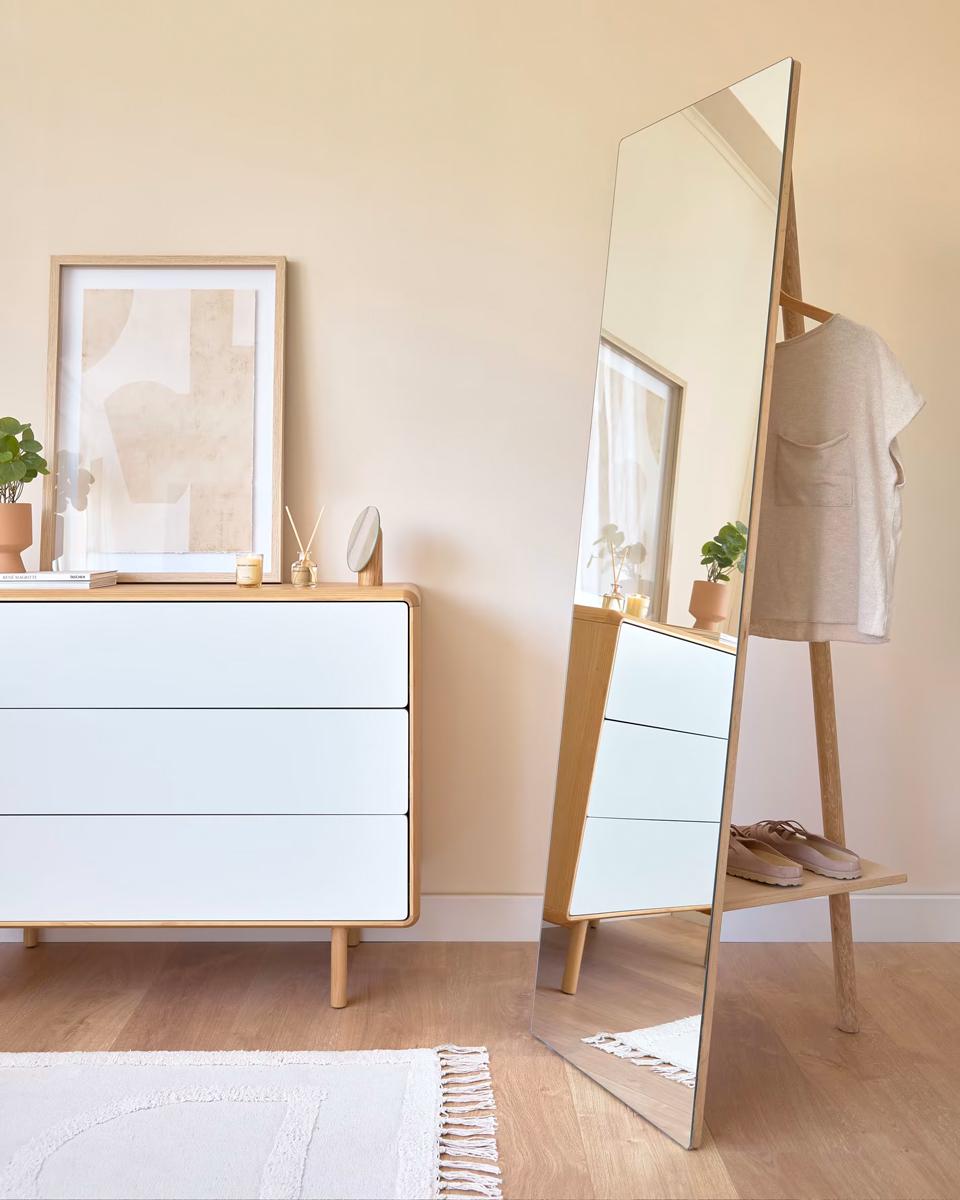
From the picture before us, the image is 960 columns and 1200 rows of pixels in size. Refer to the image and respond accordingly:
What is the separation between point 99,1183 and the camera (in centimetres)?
147

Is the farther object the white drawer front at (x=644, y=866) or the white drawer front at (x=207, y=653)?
the white drawer front at (x=207, y=653)

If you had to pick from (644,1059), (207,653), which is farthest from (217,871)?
(644,1059)

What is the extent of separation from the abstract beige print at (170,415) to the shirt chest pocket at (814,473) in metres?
1.22

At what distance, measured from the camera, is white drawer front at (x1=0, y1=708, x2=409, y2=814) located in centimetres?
203

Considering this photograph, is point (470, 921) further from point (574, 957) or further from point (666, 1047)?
point (666, 1047)

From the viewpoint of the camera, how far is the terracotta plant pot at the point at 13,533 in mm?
2186

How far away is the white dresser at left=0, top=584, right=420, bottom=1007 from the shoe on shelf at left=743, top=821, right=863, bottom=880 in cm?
71

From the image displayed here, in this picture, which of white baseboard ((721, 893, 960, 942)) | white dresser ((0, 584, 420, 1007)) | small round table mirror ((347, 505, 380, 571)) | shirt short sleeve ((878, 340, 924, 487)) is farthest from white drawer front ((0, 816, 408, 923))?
shirt short sleeve ((878, 340, 924, 487))

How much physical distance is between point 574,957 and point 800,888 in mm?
434

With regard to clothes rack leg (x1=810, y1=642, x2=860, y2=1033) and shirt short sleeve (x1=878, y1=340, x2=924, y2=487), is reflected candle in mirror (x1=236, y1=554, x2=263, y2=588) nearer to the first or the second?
clothes rack leg (x1=810, y1=642, x2=860, y2=1033)

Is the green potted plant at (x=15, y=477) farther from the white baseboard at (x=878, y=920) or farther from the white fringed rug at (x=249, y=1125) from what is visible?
the white baseboard at (x=878, y=920)

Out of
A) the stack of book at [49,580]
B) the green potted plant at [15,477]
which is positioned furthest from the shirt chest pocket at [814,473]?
the green potted plant at [15,477]

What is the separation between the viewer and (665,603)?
1.74m

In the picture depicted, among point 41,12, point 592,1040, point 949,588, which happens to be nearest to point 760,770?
point 949,588
